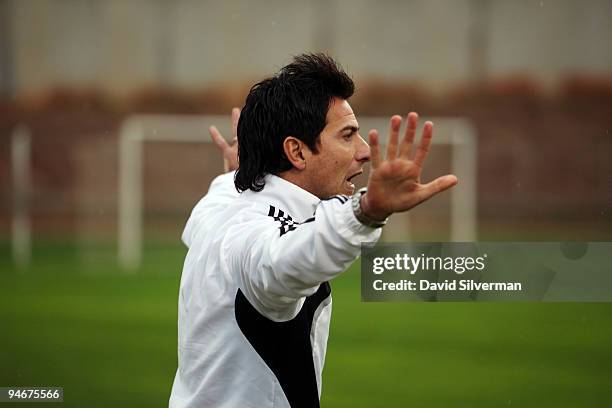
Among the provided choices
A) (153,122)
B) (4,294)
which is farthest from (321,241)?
(153,122)

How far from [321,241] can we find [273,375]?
1.71ft

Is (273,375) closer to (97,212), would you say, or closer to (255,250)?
(255,250)

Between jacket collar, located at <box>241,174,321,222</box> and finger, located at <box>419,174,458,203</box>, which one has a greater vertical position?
finger, located at <box>419,174,458,203</box>

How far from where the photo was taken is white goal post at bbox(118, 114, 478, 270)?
1788 cm

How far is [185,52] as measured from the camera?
22.0 meters

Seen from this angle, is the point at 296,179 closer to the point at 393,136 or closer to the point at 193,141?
the point at 393,136

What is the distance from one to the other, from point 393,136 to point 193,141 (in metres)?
19.0

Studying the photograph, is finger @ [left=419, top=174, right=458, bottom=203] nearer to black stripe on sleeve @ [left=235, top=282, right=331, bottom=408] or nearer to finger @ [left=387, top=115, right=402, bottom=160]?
finger @ [left=387, top=115, right=402, bottom=160]

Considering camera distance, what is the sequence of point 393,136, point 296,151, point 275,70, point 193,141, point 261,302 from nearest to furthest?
point 393,136 < point 261,302 < point 296,151 < point 275,70 < point 193,141

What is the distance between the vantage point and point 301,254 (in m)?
2.07

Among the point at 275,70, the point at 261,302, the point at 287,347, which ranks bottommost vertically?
the point at 287,347

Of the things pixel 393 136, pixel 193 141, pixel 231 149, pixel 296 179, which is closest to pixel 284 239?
pixel 393 136

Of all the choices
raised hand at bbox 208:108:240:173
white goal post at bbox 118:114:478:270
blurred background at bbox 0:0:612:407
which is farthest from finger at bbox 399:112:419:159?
blurred background at bbox 0:0:612:407

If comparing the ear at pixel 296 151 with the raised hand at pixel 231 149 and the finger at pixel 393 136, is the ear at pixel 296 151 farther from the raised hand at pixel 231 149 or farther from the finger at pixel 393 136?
the raised hand at pixel 231 149
